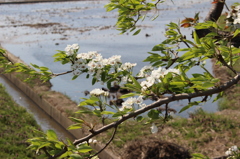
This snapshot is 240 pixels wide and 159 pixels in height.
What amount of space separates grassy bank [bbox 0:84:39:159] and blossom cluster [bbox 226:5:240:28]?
16.0 feet

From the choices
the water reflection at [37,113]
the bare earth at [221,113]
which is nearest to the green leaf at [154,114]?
the bare earth at [221,113]

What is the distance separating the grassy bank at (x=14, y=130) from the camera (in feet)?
20.9

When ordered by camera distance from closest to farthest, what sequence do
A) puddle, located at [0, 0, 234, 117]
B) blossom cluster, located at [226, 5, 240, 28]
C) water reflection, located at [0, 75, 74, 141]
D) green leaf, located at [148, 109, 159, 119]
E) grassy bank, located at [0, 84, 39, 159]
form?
1. green leaf, located at [148, 109, 159, 119]
2. blossom cluster, located at [226, 5, 240, 28]
3. grassy bank, located at [0, 84, 39, 159]
4. water reflection, located at [0, 75, 74, 141]
5. puddle, located at [0, 0, 234, 117]

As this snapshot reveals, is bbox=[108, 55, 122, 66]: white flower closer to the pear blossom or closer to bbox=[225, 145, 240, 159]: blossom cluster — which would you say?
→ the pear blossom

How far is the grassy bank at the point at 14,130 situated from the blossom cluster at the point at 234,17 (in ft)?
16.0

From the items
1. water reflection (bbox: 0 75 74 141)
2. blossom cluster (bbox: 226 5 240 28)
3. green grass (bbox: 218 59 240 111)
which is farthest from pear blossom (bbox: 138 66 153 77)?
green grass (bbox: 218 59 240 111)

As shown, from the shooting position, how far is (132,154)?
19.6ft

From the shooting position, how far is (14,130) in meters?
7.42

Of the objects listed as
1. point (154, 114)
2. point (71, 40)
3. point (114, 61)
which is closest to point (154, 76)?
point (154, 114)

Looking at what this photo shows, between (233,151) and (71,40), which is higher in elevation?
(233,151)

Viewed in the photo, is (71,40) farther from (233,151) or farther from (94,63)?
(233,151)

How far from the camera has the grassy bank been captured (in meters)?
6.38

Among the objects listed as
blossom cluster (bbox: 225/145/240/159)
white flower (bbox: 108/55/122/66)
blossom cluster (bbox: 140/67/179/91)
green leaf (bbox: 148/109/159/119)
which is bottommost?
blossom cluster (bbox: 225/145/240/159)

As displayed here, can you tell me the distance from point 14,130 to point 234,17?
242 inches
